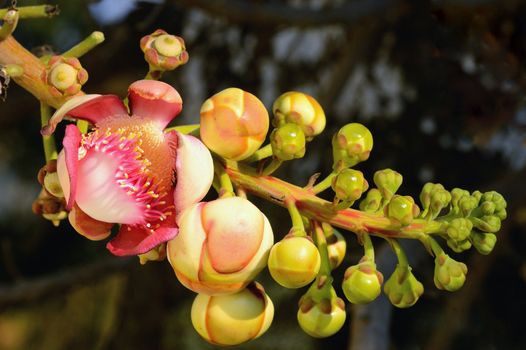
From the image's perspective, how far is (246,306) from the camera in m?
0.84

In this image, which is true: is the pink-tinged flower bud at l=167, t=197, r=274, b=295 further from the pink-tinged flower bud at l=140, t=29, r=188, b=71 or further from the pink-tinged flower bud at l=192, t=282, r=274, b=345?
the pink-tinged flower bud at l=140, t=29, r=188, b=71

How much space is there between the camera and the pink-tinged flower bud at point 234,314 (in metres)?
0.84

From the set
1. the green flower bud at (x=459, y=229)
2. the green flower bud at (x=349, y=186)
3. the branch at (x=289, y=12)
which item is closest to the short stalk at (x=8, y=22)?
the green flower bud at (x=349, y=186)

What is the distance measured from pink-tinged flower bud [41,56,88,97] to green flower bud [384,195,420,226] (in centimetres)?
34

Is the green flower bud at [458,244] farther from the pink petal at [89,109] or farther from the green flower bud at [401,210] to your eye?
the pink petal at [89,109]

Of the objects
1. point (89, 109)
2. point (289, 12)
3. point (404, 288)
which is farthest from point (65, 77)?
point (289, 12)

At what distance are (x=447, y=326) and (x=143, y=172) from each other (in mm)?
1458

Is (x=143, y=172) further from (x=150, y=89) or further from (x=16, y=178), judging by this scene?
(x=16, y=178)

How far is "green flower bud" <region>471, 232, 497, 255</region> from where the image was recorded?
83 cm

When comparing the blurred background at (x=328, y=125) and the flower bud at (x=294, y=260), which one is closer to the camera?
the flower bud at (x=294, y=260)

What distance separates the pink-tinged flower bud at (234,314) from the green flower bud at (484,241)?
8.7 inches

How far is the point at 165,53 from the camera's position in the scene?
0.86 m

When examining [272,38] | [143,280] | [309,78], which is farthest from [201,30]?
[143,280]

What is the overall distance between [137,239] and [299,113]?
218 mm
